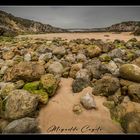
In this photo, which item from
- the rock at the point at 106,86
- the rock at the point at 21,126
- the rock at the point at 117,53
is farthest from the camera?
the rock at the point at 117,53

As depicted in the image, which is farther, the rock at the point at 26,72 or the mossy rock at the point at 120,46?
the mossy rock at the point at 120,46

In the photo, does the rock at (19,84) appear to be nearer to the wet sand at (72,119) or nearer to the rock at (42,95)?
the rock at (42,95)

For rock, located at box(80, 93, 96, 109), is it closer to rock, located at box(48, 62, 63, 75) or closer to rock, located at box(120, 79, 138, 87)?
rock, located at box(120, 79, 138, 87)

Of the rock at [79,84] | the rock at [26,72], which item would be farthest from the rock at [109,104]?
the rock at [26,72]

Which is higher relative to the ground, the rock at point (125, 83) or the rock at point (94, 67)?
the rock at point (94, 67)

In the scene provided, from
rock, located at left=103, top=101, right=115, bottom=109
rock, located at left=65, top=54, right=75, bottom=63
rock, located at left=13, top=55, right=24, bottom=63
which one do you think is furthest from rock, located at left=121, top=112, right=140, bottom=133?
rock, located at left=13, top=55, right=24, bottom=63

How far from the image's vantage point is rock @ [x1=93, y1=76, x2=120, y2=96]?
2.40m

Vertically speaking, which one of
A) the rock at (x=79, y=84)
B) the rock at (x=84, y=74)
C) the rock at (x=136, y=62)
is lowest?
the rock at (x=79, y=84)

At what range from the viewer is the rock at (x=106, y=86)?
2.40 metres

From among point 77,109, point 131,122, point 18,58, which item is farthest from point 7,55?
point 131,122

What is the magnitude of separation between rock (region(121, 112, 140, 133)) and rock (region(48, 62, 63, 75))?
1093mm

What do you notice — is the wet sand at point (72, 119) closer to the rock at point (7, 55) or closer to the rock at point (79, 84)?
the rock at point (79, 84)

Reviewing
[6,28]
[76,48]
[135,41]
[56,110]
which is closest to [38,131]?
[56,110]

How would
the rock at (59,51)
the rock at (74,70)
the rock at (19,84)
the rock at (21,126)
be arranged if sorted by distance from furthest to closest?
the rock at (59,51)
the rock at (74,70)
the rock at (19,84)
the rock at (21,126)
